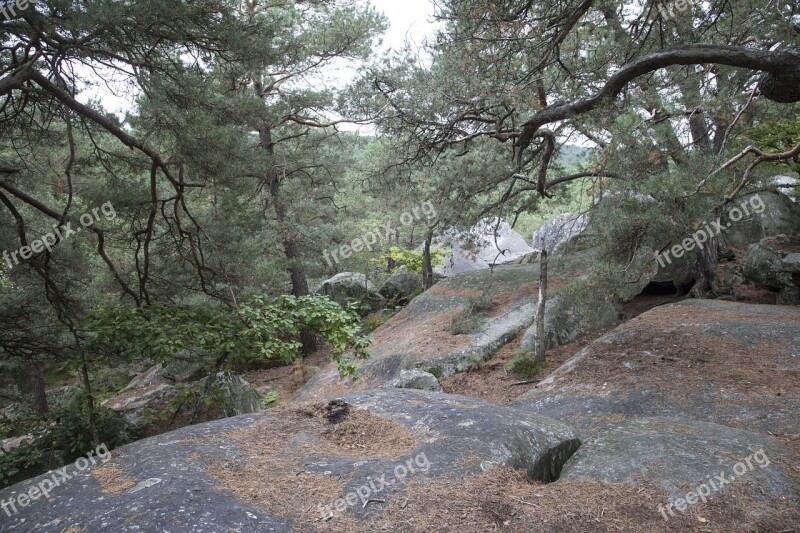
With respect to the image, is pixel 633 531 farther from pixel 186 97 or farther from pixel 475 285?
pixel 475 285

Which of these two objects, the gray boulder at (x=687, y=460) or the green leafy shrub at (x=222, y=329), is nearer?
the gray boulder at (x=687, y=460)

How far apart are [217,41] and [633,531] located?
589 centimetres

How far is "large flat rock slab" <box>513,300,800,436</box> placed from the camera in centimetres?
511

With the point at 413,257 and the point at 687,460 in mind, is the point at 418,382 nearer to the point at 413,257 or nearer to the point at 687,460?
the point at 687,460

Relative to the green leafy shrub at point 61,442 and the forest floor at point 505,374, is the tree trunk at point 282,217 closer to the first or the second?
the forest floor at point 505,374

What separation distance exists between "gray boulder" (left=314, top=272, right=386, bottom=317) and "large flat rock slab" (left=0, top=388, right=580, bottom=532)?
475 inches

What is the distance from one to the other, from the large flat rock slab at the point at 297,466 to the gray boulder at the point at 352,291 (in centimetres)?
1207

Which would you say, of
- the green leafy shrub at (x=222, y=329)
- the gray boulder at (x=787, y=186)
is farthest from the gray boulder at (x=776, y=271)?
the green leafy shrub at (x=222, y=329)

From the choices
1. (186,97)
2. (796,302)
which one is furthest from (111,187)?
(796,302)

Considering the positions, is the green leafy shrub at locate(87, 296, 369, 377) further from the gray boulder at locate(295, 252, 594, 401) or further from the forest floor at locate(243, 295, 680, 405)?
the forest floor at locate(243, 295, 680, 405)

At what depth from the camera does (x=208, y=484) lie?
10.5ft

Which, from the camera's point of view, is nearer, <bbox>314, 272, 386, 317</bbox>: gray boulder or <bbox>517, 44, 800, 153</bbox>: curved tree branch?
<bbox>517, 44, 800, 153</bbox>: curved tree branch

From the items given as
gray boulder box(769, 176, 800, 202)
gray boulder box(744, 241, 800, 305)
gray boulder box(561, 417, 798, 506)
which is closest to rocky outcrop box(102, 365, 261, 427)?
gray boulder box(561, 417, 798, 506)

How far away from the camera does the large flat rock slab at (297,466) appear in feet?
9.55
